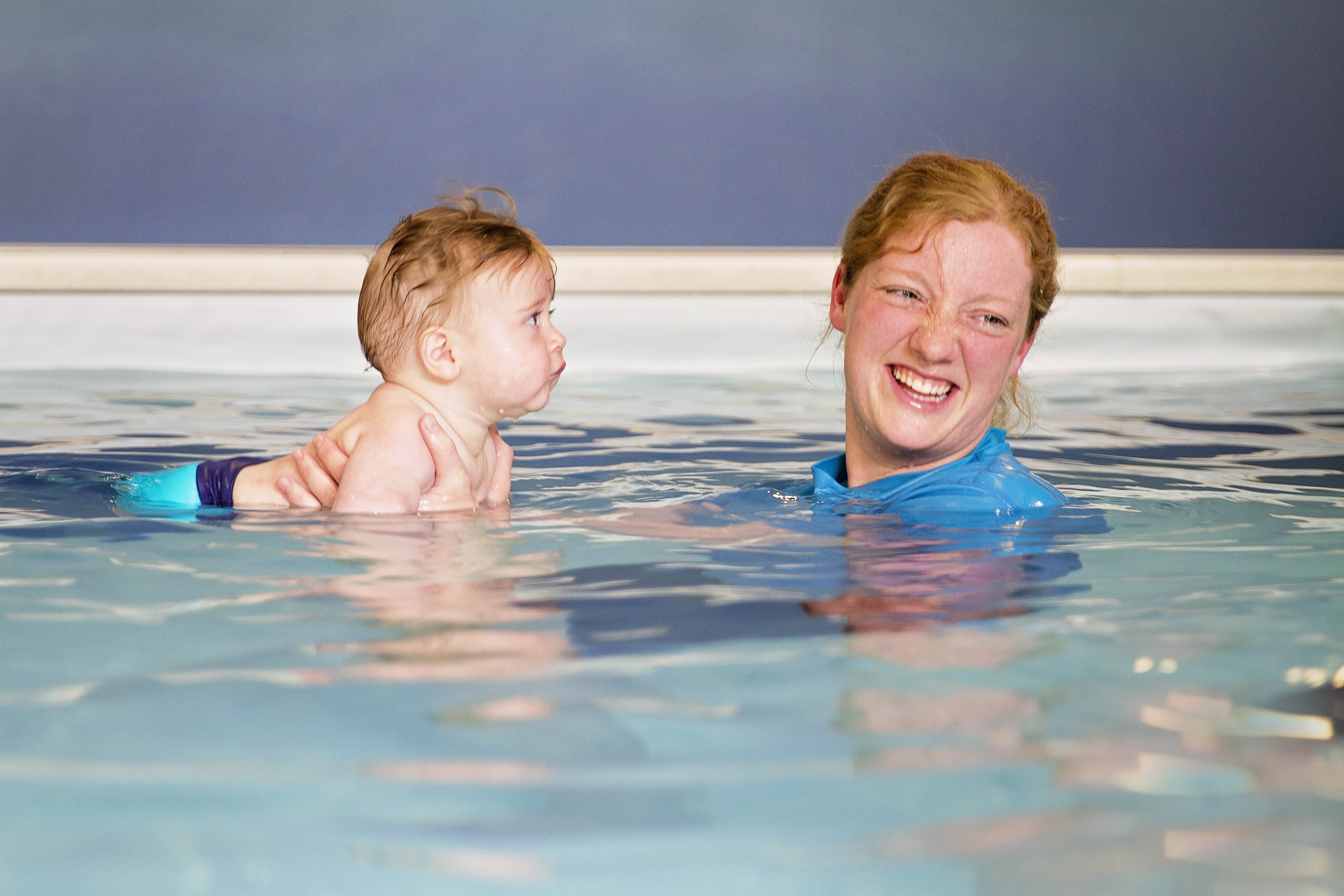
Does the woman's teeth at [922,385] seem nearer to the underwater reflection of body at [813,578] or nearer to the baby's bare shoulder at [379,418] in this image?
the underwater reflection of body at [813,578]

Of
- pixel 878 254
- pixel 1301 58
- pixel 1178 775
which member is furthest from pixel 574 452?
pixel 1301 58

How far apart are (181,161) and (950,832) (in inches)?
285

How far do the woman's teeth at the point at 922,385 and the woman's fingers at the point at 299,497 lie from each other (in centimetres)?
105

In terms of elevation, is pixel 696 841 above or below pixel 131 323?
below

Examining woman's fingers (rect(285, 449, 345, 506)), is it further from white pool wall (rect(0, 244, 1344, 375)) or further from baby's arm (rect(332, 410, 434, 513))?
white pool wall (rect(0, 244, 1344, 375))

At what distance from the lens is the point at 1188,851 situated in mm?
926

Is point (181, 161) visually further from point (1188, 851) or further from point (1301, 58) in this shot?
point (1188, 851)

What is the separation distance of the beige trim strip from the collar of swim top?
271cm

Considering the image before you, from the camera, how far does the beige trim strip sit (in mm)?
4844

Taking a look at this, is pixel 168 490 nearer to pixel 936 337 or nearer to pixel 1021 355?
pixel 936 337

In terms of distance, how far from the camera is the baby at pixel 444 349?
8.05 ft

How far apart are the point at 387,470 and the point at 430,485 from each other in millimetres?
103

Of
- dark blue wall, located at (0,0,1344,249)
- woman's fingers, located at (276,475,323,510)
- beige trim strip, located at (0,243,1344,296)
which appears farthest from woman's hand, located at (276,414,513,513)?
dark blue wall, located at (0,0,1344,249)

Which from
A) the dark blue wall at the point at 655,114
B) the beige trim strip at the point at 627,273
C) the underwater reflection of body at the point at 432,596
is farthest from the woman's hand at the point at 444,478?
the dark blue wall at the point at 655,114
